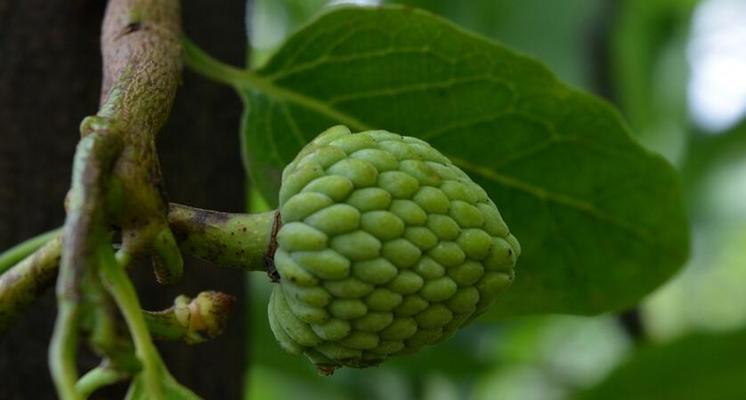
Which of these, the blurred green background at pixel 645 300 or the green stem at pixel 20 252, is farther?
the blurred green background at pixel 645 300

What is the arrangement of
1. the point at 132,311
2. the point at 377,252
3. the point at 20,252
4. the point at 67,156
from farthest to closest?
the point at 67,156
the point at 20,252
the point at 377,252
the point at 132,311

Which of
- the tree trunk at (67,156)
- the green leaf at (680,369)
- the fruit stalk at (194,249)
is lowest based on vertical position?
the green leaf at (680,369)

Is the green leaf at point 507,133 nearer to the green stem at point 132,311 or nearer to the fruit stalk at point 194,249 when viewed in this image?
the fruit stalk at point 194,249

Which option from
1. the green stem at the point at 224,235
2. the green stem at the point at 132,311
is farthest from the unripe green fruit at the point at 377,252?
the green stem at the point at 132,311

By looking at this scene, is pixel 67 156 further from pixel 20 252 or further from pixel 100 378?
pixel 100 378

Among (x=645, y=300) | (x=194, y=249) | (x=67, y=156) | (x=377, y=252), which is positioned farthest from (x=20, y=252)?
(x=645, y=300)

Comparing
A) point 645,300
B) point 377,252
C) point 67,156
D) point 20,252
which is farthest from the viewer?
point 645,300
